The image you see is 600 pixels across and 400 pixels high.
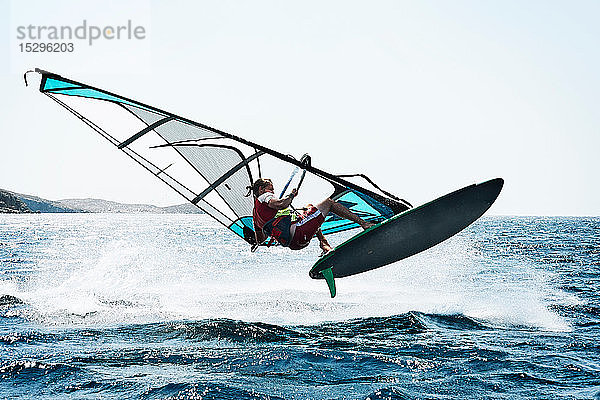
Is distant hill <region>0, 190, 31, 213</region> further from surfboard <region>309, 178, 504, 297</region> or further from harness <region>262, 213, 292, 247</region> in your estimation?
surfboard <region>309, 178, 504, 297</region>

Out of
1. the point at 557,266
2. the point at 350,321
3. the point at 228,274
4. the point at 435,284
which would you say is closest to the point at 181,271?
the point at 228,274

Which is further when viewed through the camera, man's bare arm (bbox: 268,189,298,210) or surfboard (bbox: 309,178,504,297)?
surfboard (bbox: 309,178,504,297)

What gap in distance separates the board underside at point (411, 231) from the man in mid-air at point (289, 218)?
309 millimetres

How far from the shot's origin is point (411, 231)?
8.13 m

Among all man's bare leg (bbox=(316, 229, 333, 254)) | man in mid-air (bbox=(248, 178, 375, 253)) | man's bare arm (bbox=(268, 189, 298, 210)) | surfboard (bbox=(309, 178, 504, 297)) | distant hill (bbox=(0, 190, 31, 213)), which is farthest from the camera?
distant hill (bbox=(0, 190, 31, 213))

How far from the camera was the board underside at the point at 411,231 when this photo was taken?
7941 millimetres

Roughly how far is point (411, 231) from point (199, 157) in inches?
136

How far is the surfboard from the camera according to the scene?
794 centimetres

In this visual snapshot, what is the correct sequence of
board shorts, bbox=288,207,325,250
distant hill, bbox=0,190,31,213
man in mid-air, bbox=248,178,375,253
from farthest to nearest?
1. distant hill, bbox=0,190,31,213
2. board shorts, bbox=288,207,325,250
3. man in mid-air, bbox=248,178,375,253

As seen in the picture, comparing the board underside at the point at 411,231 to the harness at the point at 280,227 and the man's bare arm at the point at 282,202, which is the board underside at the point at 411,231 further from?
the man's bare arm at the point at 282,202

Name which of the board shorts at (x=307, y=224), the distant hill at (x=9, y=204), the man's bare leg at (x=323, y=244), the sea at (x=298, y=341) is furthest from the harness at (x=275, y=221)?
the distant hill at (x=9, y=204)

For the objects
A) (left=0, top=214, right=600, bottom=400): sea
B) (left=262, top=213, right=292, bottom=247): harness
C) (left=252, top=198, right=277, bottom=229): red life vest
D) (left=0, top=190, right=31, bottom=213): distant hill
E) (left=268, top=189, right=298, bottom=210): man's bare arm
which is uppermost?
(left=0, top=190, right=31, bottom=213): distant hill

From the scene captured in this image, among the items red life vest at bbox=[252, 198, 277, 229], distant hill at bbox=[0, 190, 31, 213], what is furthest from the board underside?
distant hill at bbox=[0, 190, 31, 213]

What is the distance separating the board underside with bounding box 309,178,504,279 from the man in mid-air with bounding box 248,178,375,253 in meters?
0.31
